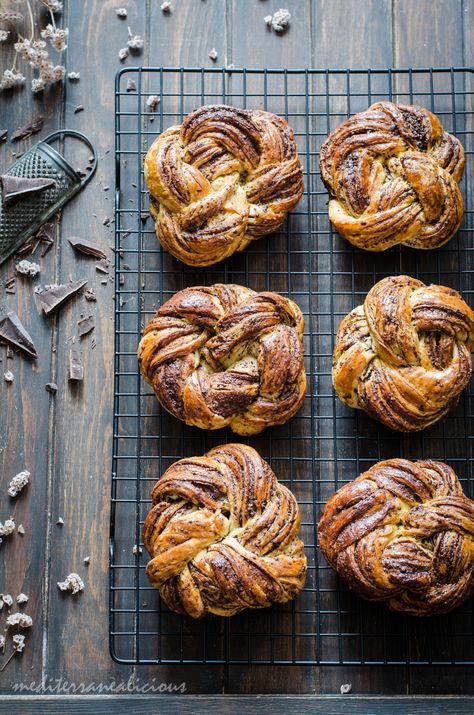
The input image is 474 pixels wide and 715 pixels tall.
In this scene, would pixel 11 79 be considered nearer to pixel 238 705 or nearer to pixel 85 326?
pixel 85 326

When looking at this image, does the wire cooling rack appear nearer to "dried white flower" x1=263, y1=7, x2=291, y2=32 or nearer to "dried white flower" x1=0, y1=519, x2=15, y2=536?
"dried white flower" x1=263, y1=7, x2=291, y2=32

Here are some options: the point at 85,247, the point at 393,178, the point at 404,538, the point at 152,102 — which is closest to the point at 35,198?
the point at 85,247

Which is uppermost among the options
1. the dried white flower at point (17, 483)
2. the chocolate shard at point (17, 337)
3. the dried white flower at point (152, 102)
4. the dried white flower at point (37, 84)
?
the dried white flower at point (37, 84)

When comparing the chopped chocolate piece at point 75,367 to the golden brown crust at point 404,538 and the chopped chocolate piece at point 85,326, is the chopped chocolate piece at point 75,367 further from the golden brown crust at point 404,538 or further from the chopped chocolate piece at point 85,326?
the golden brown crust at point 404,538

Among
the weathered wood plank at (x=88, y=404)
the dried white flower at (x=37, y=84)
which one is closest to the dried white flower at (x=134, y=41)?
the weathered wood plank at (x=88, y=404)

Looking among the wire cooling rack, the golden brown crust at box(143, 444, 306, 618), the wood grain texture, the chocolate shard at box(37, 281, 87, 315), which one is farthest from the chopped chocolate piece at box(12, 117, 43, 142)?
the wood grain texture
